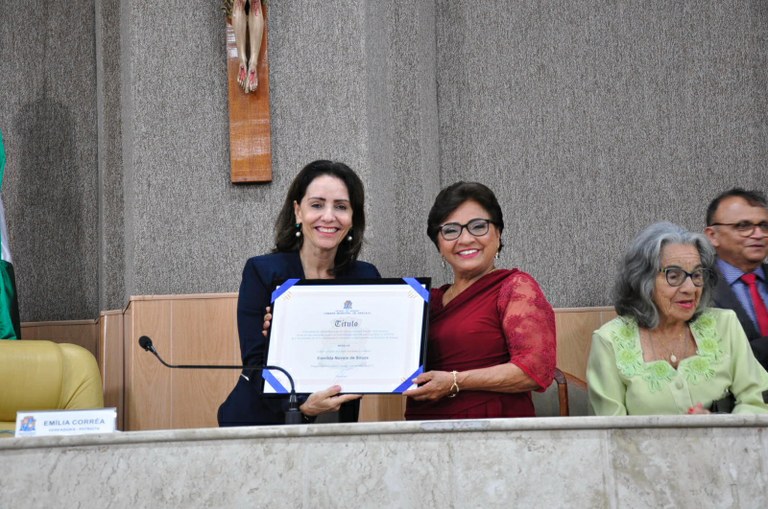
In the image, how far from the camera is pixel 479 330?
8.09 ft

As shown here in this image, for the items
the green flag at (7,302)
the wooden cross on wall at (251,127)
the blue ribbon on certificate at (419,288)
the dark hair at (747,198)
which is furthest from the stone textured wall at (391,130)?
the blue ribbon on certificate at (419,288)

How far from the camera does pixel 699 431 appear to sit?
181 centimetres

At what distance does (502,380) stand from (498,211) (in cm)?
47

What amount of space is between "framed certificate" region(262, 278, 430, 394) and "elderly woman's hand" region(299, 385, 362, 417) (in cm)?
2

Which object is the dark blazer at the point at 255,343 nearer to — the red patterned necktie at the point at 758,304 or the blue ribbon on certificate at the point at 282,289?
the blue ribbon on certificate at the point at 282,289

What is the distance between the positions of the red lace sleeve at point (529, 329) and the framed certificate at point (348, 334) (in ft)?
0.68

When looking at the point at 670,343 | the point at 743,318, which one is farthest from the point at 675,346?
the point at 743,318

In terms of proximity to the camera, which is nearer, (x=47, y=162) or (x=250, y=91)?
(x=250, y=91)

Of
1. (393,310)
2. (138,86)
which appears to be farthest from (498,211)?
(138,86)

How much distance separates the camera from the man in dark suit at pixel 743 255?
9.92 feet

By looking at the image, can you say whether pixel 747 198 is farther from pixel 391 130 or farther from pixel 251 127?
pixel 251 127

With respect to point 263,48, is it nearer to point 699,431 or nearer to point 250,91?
point 250,91

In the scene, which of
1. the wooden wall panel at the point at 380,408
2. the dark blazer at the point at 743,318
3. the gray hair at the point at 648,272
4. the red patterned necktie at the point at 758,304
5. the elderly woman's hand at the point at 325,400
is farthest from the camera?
the wooden wall panel at the point at 380,408

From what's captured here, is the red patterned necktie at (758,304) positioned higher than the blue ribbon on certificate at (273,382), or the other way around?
the red patterned necktie at (758,304)
